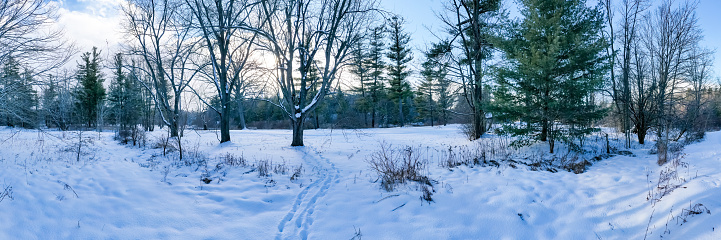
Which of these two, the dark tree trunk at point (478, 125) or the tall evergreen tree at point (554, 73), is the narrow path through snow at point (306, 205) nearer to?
the tall evergreen tree at point (554, 73)

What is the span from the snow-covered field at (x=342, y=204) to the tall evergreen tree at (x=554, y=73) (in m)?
2.56

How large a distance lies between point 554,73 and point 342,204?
25.8 feet

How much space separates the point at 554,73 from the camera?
832 cm

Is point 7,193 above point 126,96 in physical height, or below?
below

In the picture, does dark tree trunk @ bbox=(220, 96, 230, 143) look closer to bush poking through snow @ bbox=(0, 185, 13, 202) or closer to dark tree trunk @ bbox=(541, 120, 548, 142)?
bush poking through snow @ bbox=(0, 185, 13, 202)

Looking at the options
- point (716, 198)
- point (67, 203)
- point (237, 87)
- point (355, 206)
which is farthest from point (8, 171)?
point (237, 87)

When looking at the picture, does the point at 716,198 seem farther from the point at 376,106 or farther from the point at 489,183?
the point at 376,106

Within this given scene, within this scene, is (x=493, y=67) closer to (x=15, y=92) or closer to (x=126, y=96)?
(x=15, y=92)

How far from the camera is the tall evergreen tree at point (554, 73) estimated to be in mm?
8086

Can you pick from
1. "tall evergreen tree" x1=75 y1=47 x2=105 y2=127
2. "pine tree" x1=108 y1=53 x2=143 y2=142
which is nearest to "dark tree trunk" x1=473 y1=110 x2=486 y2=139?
"pine tree" x1=108 y1=53 x2=143 y2=142

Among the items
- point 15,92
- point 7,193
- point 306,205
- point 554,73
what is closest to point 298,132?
point 306,205

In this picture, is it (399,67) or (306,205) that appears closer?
(306,205)

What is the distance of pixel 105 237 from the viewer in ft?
9.78

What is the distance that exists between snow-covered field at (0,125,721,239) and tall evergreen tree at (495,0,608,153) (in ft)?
8.40
